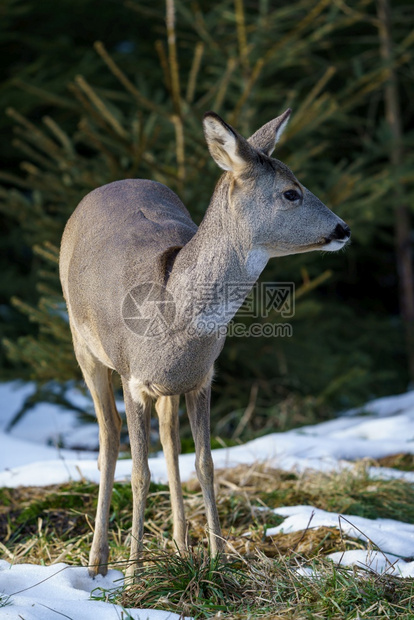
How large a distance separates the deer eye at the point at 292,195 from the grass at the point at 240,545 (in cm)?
152

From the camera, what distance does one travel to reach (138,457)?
370 cm

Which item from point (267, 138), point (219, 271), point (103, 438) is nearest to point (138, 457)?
point (103, 438)

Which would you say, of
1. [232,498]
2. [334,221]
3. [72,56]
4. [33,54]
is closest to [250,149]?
[334,221]

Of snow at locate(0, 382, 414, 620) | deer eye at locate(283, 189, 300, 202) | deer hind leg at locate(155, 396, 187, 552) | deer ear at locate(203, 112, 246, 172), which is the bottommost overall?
snow at locate(0, 382, 414, 620)

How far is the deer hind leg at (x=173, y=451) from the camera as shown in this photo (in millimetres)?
3920

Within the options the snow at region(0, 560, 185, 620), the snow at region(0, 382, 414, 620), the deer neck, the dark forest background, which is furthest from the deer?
the dark forest background

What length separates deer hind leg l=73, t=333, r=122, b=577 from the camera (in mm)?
3878

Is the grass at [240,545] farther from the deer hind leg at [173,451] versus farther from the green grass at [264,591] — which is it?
the deer hind leg at [173,451]

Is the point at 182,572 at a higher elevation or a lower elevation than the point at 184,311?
lower

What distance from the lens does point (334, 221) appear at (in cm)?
350

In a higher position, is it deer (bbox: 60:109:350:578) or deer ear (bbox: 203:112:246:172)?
deer ear (bbox: 203:112:246:172)

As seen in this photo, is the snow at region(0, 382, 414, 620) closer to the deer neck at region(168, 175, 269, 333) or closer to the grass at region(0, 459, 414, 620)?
the grass at region(0, 459, 414, 620)

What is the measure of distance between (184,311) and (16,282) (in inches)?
248

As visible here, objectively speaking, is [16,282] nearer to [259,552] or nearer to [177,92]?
[177,92]
